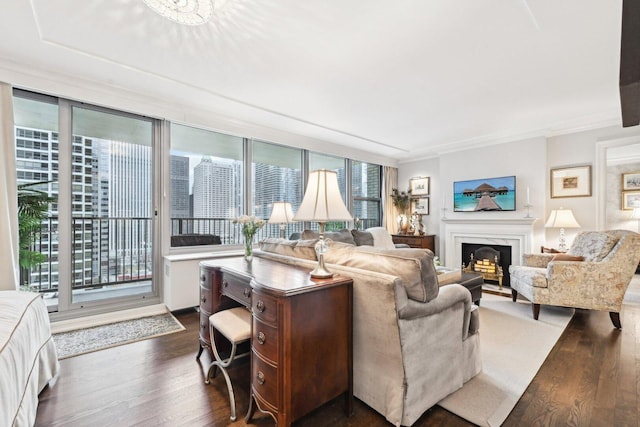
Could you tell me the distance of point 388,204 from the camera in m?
6.40

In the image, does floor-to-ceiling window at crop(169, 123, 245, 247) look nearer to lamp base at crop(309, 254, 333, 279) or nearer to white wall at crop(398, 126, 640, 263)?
lamp base at crop(309, 254, 333, 279)

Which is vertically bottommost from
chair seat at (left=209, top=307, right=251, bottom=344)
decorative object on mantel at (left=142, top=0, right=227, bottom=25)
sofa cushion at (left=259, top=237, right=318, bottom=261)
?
chair seat at (left=209, top=307, right=251, bottom=344)

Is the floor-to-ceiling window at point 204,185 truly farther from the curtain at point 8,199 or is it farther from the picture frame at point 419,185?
the picture frame at point 419,185

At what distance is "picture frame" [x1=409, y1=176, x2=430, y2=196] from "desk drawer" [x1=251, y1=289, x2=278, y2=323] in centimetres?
539

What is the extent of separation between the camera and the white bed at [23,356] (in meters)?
1.23

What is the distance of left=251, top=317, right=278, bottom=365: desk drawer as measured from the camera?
1422mm

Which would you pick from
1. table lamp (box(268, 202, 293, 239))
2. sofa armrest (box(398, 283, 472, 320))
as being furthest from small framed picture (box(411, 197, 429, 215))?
sofa armrest (box(398, 283, 472, 320))

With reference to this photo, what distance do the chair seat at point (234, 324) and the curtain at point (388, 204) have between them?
4.73 meters

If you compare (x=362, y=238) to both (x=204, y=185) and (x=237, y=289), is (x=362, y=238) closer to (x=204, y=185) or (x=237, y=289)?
(x=204, y=185)

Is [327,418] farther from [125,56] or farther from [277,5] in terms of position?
[125,56]

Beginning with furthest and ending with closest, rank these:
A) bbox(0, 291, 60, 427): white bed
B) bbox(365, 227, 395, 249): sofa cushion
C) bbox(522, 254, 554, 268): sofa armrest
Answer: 1. bbox(365, 227, 395, 249): sofa cushion
2. bbox(522, 254, 554, 268): sofa armrest
3. bbox(0, 291, 60, 427): white bed

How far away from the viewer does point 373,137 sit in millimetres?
5047

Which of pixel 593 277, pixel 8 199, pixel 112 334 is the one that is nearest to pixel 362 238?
pixel 593 277

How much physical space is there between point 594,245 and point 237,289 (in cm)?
396
